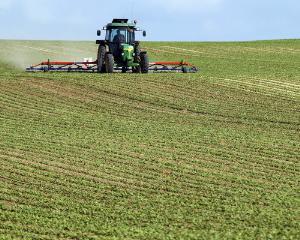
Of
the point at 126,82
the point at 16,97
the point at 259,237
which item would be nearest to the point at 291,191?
the point at 259,237

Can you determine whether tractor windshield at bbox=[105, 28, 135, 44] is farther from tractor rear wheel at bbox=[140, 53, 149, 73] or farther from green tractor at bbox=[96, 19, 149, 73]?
tractor rear wheel at bbox=[140, 53, 149, 73]

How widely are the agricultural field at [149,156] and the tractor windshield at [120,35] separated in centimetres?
264

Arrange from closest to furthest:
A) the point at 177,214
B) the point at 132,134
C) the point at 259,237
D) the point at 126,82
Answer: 1. the point at 259,237
2. the point at 177,214
3. the point at 132,134
4. the point at 126,82

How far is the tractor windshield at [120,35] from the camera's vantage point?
139 ft

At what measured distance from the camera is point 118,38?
4238 centimetres

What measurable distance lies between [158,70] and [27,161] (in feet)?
79.2

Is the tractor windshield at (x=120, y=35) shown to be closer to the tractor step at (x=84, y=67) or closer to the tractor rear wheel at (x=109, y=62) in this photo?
the tractor rear wheel at (x=109, y=62)

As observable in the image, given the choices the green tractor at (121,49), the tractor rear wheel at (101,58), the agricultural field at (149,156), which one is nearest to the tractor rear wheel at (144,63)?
the green tractor at (121,49)

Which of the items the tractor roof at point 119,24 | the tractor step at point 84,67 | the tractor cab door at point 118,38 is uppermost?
the tractor roof at point 119,24

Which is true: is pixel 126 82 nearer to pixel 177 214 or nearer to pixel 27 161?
pixel 27 161

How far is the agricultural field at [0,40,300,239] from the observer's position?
15.0 m

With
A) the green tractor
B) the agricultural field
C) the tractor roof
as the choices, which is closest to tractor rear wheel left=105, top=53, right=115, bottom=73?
the green tractor

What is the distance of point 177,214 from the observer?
15594 millimetres

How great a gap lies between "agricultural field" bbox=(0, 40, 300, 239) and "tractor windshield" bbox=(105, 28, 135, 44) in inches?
104
